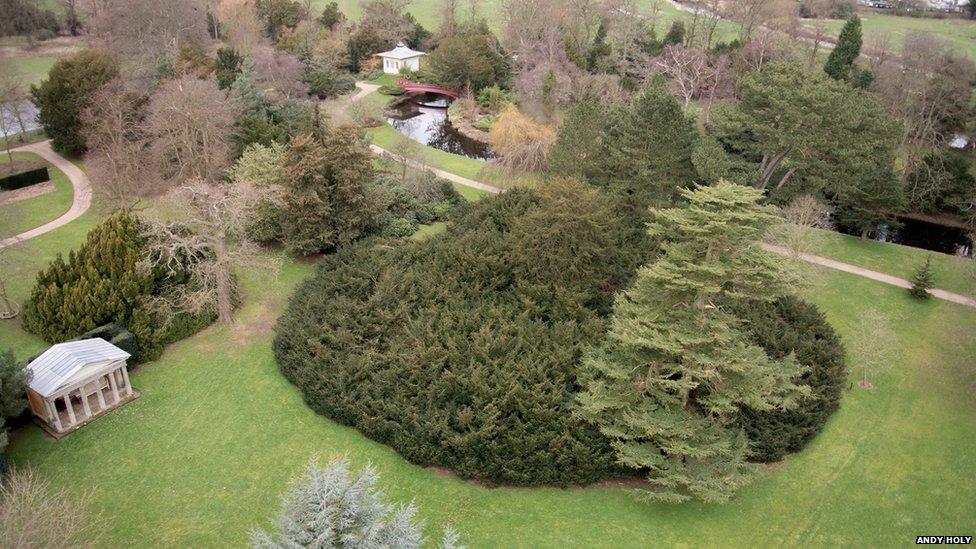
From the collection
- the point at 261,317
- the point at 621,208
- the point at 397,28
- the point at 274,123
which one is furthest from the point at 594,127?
the point at 397,28

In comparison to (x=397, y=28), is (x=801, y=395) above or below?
below

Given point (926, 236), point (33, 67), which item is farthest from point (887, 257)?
point (33, 67)

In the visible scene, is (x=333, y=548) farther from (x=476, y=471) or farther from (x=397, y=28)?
(x=397, y=28)

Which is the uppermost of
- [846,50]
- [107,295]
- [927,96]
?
[846,50]

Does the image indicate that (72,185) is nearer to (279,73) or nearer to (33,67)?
(279,73)

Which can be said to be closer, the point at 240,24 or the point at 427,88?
the point at 240,24

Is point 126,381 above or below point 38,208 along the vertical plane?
below
